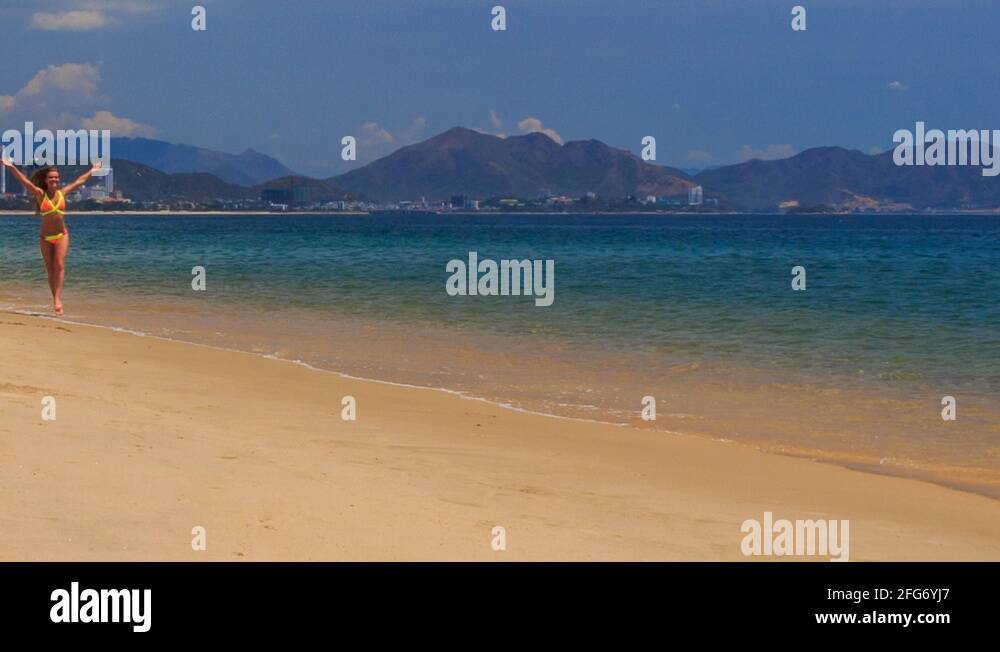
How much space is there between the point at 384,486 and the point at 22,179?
7836mm

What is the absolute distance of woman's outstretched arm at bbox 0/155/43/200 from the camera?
13384 mm

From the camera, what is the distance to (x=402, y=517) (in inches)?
287

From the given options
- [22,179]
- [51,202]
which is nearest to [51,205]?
[51,202]

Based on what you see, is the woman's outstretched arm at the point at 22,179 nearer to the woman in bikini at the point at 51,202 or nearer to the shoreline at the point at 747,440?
the woman in bikini at the point at 51,202

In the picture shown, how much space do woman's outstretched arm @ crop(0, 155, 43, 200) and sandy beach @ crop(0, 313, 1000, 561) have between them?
212 centimetres

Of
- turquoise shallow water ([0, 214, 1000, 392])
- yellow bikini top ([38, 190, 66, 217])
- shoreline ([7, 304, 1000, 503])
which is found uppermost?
yellow bikini top ([38, 190, 66, 217])

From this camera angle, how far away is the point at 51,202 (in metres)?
14.3

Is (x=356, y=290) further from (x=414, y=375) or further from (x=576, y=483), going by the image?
(x=576, y=483)

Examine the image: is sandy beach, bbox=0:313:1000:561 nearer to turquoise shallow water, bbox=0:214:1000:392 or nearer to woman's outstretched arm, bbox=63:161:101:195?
woman's outstretched arm, bbox=63:161:101:195

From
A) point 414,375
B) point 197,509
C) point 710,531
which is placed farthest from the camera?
point 414,375

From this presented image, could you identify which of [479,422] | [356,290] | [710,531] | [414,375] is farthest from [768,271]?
[710,531]

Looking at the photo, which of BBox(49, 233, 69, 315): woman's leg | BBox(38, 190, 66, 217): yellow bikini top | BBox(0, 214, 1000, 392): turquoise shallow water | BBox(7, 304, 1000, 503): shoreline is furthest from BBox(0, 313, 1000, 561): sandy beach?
BBox(0, 214, 1000, 392): turquoise shallow water

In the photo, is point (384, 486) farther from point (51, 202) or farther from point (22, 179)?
point (51, 202)
